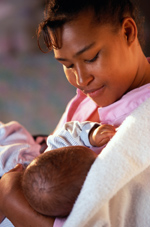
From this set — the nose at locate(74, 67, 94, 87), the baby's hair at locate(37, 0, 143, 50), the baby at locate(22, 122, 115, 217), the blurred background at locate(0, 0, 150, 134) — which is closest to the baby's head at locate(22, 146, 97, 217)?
the baby at locate(22, 122, 115, 217)

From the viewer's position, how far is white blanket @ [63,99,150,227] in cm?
56

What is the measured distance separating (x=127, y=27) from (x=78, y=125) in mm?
297

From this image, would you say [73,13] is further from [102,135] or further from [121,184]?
[121,184]

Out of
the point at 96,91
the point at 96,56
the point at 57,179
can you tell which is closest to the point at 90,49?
the point at 96,56

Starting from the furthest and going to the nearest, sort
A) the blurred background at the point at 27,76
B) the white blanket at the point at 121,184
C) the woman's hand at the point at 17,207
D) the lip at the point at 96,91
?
the blurred background at the point at 27,76
the lip at the point at 96,91
the woman's hand at the point at 17,207
the white blanket at the point at 121,184

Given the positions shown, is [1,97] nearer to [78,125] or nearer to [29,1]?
[29,1]

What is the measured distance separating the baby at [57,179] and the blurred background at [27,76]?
0.80 metres

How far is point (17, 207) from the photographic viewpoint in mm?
705

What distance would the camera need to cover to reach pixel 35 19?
1.41 m

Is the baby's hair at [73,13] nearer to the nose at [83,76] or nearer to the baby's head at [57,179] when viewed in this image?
the nose at [83,76]

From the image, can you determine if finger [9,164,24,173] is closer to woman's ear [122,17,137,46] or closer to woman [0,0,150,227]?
woman [0,0,150,227]

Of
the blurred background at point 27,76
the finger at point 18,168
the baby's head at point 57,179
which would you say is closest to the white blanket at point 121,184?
the baby's head at point 57,179

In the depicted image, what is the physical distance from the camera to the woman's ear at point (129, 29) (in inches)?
30.0

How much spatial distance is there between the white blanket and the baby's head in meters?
0.04
